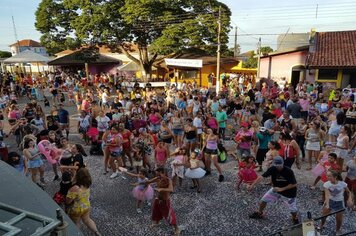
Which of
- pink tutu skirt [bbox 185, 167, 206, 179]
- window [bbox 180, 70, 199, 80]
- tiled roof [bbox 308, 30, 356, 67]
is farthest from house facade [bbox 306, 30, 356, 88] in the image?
pink tutu skirt [bbox 185, 167, 206, 179]

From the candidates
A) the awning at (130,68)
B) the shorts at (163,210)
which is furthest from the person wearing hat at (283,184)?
the awning at (130,68)

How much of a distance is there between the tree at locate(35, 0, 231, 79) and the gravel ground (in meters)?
18.1

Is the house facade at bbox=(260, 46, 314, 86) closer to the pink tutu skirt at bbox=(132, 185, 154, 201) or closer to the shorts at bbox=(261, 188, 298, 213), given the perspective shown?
the shorts at bbox=(261, 188, 298, 213)

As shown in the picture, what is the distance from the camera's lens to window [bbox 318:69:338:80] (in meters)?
20.7

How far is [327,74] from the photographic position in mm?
20938

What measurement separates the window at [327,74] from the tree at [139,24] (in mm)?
8253

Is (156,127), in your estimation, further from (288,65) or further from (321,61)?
(288,65)

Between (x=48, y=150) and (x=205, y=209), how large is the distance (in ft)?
14.6

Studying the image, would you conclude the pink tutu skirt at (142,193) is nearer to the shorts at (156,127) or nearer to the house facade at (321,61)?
the shorts at (156,127)

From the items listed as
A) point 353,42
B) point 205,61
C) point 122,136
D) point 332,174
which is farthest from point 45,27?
point 332,174

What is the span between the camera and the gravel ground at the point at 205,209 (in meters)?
6.00

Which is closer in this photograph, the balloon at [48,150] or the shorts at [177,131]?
the balloon at [48,150]

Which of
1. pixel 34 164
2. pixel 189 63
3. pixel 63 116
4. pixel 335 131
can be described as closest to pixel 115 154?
pixel 34 164

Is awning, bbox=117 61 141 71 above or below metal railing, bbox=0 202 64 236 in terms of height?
above
